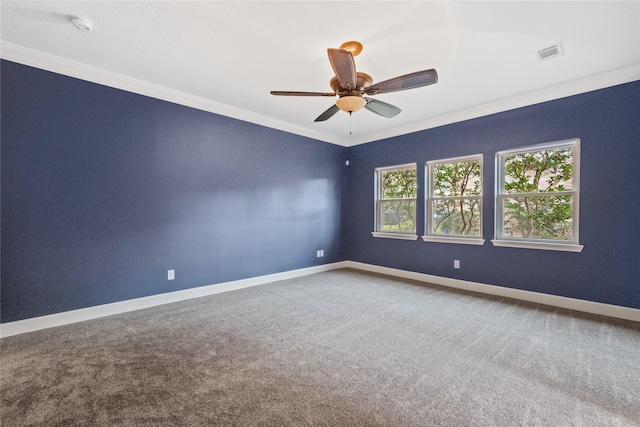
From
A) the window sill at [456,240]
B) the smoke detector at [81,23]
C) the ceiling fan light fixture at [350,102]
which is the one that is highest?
the smoke detector at [81,23]

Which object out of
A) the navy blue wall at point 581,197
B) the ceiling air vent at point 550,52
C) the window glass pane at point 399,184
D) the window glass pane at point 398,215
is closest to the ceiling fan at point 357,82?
the ceiling air vent at point 550,52

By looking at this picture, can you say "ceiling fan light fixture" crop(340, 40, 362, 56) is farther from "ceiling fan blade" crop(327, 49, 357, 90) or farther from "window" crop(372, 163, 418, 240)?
"window" crop(372, 163, 418, 240)

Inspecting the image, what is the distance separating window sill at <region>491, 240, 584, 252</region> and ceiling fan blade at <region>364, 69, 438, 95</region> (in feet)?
8.62

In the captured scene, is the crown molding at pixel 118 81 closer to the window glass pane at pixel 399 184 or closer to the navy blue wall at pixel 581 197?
the window glass pane at pixel 399 184

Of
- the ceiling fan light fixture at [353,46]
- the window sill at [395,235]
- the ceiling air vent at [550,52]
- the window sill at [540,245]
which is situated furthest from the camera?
the window sill at [395,235]

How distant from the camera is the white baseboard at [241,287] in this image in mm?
2701

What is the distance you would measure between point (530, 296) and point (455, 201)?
1607 millimetres

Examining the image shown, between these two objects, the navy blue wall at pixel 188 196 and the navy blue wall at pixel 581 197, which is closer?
the navy blue wall at pixel 188 196

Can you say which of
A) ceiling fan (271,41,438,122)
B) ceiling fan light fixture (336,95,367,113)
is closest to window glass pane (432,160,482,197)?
ceiling fan (271,41,438,122)

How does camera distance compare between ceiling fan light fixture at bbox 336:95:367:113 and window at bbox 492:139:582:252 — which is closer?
ceiling fan light fixture at bbox 336:95:367:113

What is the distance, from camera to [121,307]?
10.3 feet

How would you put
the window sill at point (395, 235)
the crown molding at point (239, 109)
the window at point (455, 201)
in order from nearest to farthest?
the crown molding at point (239, 109) < the window at point (455, 201) < the window sill at point (395, 235)

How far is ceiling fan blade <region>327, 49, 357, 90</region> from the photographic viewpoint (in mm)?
1965

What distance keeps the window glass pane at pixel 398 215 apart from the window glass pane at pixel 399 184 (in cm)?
13
